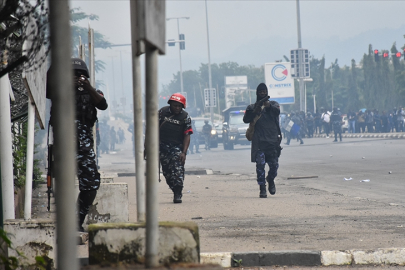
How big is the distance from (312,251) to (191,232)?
93.5 inches

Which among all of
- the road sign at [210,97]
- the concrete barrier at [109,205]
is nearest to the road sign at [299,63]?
the road sign at [210,97]

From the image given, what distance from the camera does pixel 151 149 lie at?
8.72ft

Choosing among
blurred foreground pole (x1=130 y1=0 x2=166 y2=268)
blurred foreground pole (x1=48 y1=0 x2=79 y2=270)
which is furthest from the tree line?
blurred foreground pole (x1=48 y1=0 x2=79 y2=270)

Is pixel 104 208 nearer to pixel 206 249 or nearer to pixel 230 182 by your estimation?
pixel 206 249

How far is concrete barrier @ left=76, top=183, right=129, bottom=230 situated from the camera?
7.13 meters

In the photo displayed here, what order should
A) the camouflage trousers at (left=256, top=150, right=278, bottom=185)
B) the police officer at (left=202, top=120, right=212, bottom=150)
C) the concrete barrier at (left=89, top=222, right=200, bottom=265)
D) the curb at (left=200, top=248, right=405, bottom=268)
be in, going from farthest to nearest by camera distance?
the police officer at (left=202, top=120, right=212, bottom=150) < the camouflage trousers at (left=256, top=150, right=278, bottom=185) < the curb at (left=200, top=248, right=405, bottom=268) < the concrete barrier at (left=89, top=222, right=200, bottom=265)

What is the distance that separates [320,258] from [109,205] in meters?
2.60

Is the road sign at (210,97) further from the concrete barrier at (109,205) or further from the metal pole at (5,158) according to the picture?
the metal pole at (5,158)

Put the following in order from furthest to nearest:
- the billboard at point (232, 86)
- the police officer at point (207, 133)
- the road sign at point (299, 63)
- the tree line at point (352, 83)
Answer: the billboard at point (232, 86), the tree line at point (352, 83), the road sign at point (299, 63), the police officer at point (207, 133)

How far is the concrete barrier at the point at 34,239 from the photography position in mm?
4660

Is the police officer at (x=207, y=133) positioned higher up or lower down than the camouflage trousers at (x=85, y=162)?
higher up

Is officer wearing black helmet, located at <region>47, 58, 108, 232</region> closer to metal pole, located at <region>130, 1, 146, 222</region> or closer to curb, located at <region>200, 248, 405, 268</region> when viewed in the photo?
curb, located at <region>200, 248, 405, 268</region>

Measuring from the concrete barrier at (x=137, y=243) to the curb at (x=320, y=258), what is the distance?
209cm

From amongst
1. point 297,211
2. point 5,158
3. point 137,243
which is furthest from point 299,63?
point 137,243
